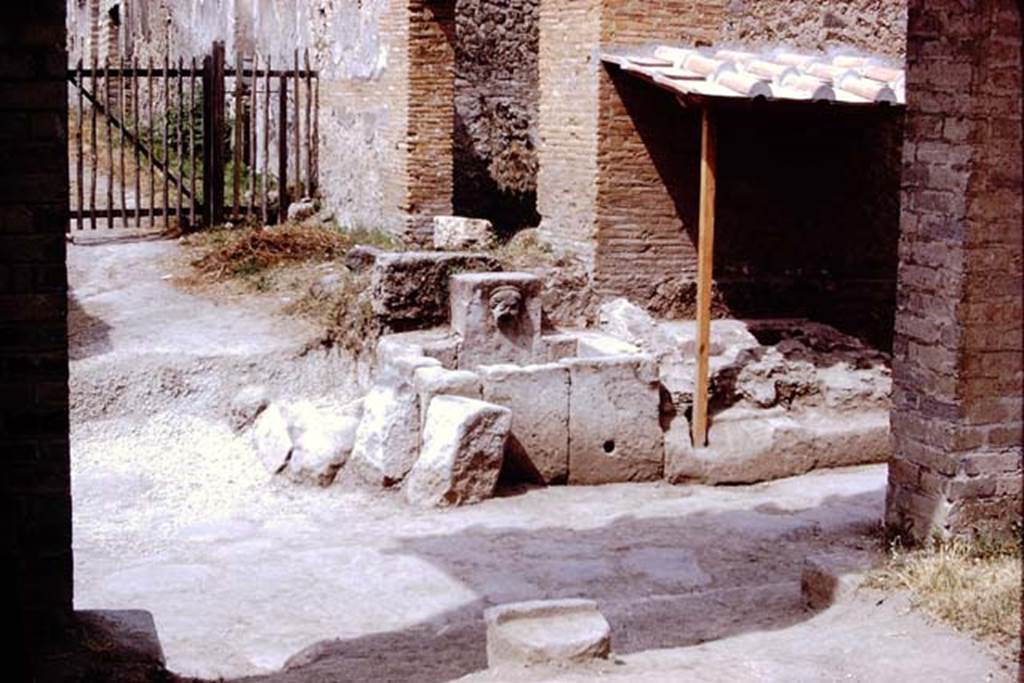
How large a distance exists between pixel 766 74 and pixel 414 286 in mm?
2975

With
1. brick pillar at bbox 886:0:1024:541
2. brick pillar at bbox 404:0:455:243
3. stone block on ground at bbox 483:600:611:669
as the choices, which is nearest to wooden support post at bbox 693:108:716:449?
brick pillar at bbox 886:0:1024:541

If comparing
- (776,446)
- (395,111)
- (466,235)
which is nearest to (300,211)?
(395,111)

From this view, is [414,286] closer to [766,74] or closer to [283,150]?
[766,74]

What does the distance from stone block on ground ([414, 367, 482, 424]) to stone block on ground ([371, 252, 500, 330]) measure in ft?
3.80

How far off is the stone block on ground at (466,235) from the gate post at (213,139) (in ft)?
10.1

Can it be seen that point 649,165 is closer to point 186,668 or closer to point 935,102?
point 935,102

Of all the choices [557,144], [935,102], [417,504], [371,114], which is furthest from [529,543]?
[371,114]

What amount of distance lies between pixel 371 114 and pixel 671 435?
5.27 m

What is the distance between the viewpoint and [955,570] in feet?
20.3

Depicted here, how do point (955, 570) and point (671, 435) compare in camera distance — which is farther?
point (671, 435)

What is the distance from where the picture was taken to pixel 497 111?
572 inches

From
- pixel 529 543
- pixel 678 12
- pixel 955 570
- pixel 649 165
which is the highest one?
pixel 678 12

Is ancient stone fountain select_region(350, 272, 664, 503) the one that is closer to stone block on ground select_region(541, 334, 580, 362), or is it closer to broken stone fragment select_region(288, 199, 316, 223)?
stone block on ground select_region(541, 334, 580, 362)

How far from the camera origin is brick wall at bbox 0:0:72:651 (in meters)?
4.77
